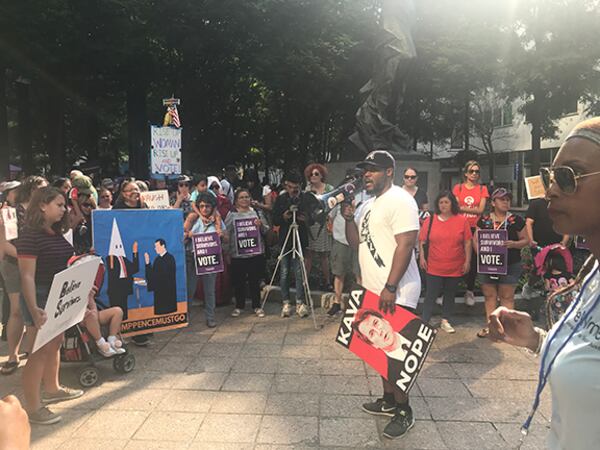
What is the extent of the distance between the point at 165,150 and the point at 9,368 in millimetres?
5018

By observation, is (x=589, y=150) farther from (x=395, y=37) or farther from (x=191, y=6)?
(x=191, y=6)

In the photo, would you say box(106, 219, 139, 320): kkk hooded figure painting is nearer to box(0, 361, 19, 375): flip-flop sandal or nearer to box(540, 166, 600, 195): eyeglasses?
box(0, 361, 19, 375): flip-flop sandal

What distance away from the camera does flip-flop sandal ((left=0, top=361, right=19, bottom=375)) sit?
4.68 meters

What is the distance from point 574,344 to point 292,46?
18334 mm

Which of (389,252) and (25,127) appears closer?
(389,252)

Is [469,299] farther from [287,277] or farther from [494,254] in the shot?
[287,277]

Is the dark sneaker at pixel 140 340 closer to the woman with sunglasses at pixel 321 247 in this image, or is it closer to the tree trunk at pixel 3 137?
the woman with sunglasses at pixel 321 247

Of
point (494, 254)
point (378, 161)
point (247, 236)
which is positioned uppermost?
point (378, 161)

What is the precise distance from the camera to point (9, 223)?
504 centimetres

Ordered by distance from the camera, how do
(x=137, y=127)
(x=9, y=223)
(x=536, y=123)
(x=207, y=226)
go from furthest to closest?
(x=536, y=123), (x=137, y=127), (x=207, y=226), (x=9, y=223)

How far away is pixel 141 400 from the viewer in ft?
13.5

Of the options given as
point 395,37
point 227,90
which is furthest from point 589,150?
point 227,90

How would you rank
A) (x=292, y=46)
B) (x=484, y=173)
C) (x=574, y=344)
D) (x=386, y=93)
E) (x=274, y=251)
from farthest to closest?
(x=484, y=173) < (x=292, y=46) < (x=386, y=93) < (x=274, y=251) < (x=574, y=344)

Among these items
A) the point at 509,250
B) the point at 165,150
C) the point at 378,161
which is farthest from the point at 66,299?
the point at 165,150
